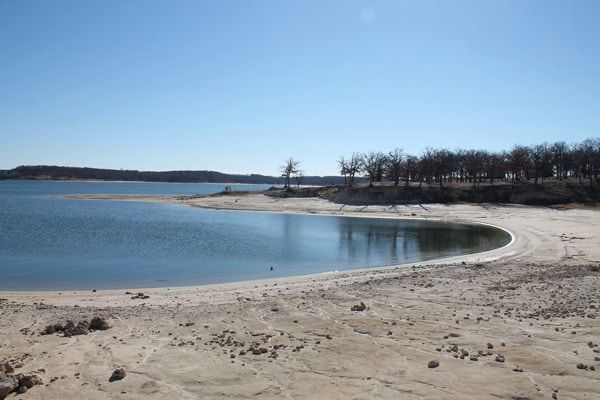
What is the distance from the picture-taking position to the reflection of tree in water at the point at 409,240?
31.2 m

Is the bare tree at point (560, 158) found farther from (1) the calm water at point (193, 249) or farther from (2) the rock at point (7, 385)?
(2) the rock at point (7, 385)

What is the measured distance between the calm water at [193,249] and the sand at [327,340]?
4.73 m

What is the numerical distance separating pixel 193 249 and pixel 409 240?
19.2 m

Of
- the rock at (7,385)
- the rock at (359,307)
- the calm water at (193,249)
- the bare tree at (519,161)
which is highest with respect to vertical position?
the bare tree at (519,161)

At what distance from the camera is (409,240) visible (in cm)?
4000

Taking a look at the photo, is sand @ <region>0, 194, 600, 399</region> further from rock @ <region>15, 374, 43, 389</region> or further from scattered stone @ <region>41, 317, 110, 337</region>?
scattered stone @ <region>41, 317, 110, 337</region>

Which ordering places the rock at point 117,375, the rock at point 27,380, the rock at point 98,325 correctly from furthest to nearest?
the rock at point 98,325, the rock at point 117,375, the rock at point 27,380

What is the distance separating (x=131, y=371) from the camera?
28.6 feet

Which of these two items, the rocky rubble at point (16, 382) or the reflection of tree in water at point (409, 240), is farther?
the reflection of tree in water at point (409, 240)

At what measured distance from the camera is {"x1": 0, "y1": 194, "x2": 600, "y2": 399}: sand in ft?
25.8

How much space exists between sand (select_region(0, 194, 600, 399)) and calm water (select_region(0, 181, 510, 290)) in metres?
4.73

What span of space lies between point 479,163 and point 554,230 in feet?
191

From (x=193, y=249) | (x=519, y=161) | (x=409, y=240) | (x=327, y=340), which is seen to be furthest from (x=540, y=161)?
(x=327, y=340)

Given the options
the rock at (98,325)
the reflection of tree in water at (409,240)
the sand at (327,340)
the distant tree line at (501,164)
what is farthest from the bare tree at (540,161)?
the rock at (98,325)
